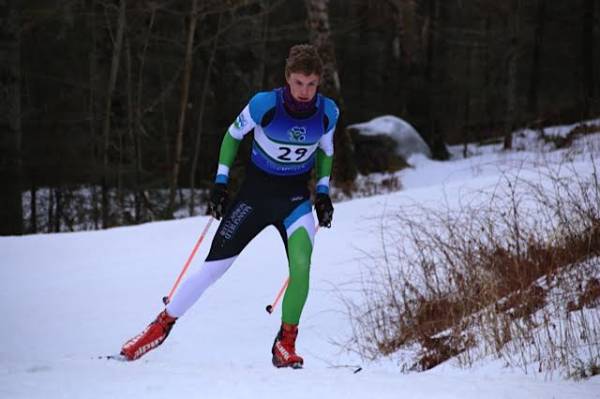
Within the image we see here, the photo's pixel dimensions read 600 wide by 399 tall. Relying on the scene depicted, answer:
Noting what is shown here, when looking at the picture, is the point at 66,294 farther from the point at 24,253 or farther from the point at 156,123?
the point at 156,123

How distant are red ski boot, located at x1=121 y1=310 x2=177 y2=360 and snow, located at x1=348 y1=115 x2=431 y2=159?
465 inches

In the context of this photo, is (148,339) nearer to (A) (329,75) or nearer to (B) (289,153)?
(B) (289,153)

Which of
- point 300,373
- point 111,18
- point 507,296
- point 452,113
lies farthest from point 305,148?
point 452,113

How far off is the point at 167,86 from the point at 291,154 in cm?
1206

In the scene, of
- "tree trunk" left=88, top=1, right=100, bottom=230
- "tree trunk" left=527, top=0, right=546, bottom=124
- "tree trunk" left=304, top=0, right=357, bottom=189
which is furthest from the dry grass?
"tree trunk" left=527, top=0, right=546, bottom=124

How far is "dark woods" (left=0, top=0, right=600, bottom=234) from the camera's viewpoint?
12766mm

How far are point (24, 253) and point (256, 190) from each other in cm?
471

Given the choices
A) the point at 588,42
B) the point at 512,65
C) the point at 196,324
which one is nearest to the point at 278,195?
Result: the point at 196,324

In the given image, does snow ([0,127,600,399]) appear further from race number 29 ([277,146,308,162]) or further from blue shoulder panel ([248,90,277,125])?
blue shoulder panel ([248,90,277,125])

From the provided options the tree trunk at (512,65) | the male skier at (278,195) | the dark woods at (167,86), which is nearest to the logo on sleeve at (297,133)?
the male skier at (278,195)

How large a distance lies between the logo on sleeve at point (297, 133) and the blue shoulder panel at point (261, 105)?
200 mm

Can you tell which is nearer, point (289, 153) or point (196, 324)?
point (289, 153)

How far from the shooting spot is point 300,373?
345 cm

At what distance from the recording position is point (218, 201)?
4.16 m
